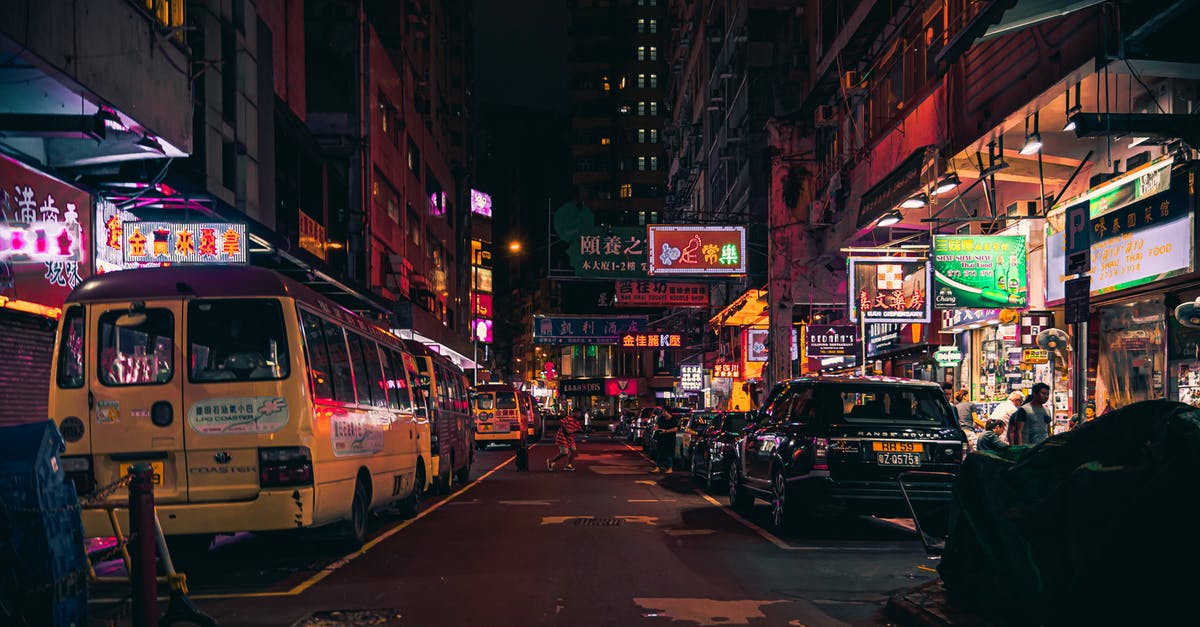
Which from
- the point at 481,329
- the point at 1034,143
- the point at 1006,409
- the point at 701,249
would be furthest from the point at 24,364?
the point at 481,329

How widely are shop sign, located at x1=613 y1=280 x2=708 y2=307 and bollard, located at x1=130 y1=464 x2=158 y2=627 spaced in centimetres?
3141

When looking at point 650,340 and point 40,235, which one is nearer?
point 40,235

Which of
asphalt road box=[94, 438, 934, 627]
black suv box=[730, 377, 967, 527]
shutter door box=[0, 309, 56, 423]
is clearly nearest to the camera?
asphalt road box=[94, 438, 934, 627]

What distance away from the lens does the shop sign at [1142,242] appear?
1451cm

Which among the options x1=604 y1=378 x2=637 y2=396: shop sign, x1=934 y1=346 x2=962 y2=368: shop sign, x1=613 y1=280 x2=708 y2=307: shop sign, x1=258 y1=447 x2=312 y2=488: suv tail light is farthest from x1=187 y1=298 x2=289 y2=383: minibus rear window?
x1=604 y1=378 x2=637 y2=396: shop sign

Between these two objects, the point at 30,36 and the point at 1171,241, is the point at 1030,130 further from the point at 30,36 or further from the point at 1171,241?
the point at 30,36

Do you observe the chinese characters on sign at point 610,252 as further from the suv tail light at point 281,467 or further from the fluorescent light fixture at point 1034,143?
the suv tail light at point 281,467

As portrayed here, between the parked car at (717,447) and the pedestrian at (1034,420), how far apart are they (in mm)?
4170

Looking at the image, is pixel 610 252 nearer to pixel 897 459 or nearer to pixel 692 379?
pixel 897 459

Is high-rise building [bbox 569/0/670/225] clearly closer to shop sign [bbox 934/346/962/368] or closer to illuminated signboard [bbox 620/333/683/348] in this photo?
illuminated signboard [bbox 620/333/683/348]

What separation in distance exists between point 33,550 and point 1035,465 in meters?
6.24

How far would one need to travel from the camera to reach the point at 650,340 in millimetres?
64438

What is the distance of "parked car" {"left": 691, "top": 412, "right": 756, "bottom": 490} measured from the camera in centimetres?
1828

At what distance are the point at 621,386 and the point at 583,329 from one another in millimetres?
49377
